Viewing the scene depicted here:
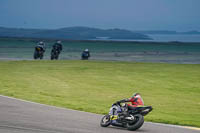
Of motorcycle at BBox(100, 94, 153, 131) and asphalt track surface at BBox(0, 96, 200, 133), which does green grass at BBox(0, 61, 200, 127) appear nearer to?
asphalt track surface at BBox(0, 96, 200, 133)

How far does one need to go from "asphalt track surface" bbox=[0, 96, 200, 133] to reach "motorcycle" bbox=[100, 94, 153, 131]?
16 centimetres

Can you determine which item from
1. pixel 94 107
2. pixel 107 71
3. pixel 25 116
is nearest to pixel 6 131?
pixel 25 116

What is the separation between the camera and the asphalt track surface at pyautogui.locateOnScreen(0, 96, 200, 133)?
10978 mm

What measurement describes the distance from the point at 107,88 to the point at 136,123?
1286 centimetres

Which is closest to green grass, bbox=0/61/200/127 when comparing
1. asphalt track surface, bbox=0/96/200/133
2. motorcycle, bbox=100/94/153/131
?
asphalt track surface, bbox=0/96/200/133

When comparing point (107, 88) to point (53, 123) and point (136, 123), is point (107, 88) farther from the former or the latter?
point (136, 123)

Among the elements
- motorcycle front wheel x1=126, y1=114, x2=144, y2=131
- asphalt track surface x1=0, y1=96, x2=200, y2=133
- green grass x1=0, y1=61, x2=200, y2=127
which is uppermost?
motorcycle front wheel x1=126, y1=114, x2=144, y2=131

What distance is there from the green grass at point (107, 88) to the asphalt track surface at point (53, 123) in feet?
5.30

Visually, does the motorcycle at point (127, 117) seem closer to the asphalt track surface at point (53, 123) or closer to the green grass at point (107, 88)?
the asphalt track surface at point (53, 123)

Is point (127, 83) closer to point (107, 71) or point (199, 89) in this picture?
point (199, 89)

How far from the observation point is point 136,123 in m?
11.0

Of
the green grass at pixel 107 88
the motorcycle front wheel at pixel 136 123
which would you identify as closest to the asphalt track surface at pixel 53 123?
the motorcycle front wheel at pixel 136 123

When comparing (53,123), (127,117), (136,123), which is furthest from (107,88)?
(136,123)

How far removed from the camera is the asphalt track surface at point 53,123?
1098cm
